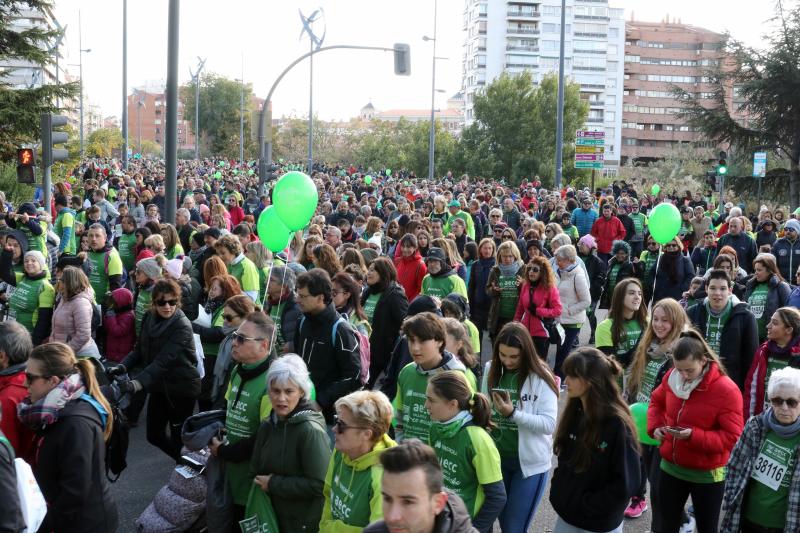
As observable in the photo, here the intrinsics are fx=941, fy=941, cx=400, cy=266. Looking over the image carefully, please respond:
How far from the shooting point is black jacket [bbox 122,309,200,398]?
6812 mm

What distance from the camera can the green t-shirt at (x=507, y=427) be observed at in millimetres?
5273

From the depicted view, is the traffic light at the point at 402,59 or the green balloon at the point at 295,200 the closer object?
the green balloon at the point at 295,200

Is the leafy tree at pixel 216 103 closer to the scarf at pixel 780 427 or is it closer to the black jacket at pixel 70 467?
the black jacket at pixel 70 467

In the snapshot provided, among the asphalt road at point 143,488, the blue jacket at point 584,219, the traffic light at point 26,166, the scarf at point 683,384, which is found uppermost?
the traffic light at point 26,166

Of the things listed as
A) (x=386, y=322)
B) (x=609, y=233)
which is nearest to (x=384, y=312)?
(x=386, y=322)

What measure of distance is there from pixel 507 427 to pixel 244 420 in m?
1.47

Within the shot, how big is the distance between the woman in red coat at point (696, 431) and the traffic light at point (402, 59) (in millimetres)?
17635

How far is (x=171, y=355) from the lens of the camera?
6.82m

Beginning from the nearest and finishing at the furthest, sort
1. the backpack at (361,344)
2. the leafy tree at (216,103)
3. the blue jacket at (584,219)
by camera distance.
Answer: the backpack at (361,344), the blue jacket at (584,219), the leafy tree at (216,103)

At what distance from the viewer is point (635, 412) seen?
229 inches

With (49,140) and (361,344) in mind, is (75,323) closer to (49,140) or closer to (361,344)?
(361,344)

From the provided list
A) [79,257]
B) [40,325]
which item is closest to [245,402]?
[40,325]

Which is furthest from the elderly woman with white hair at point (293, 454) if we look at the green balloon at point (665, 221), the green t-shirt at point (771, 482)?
the green balloon at point (665, 221)

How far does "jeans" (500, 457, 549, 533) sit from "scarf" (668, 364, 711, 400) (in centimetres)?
89
